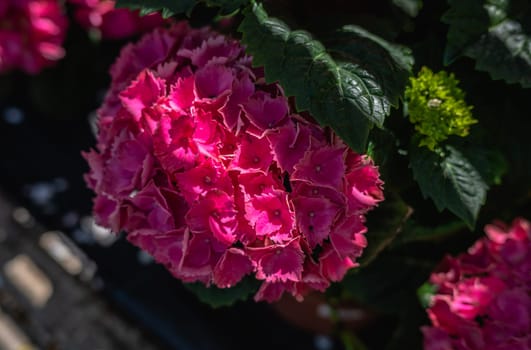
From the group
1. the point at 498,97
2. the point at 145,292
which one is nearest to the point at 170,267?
the point at 498,97

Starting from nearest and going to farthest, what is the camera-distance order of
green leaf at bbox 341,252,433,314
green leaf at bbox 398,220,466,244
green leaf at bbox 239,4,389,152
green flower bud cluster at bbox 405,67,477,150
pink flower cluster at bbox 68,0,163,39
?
1. green leaf at bbox 239,4,389,152
2. green flower bud cluster at bbox 405,67,477,150
3. green leaf at bbox 398,220,466,244
4. green leaf at bbox 341,252,433,314
5. pink flower cluster at bbox 68,0,163,39

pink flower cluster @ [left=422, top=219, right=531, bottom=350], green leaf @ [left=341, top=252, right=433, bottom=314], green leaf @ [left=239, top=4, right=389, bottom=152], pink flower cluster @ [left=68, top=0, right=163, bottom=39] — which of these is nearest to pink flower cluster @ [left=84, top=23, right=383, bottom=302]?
green leaf @ [left=239, top=4, right=389, bottom=152]

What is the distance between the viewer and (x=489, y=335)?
101 centimetres

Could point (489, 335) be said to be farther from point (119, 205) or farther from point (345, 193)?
point (119, 205)

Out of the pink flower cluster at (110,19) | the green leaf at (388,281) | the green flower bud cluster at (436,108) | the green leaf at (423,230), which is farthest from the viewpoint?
the pink flower cluster at (110,19)

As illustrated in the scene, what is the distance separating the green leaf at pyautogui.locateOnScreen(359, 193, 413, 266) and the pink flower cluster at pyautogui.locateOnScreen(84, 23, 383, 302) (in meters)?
0.09

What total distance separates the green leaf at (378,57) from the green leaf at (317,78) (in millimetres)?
13

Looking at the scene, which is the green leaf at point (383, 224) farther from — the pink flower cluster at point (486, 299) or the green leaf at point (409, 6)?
the green leaf at point (409, 6)

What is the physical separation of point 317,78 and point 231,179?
0.17 metres

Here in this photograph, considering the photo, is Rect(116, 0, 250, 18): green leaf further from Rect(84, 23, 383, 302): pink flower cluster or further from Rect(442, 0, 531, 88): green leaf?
Rect(442, 0, 531, 88): green leaf

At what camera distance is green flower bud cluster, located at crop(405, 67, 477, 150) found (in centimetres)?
97

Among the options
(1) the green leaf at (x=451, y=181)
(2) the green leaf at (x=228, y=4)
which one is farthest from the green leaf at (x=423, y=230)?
(2) the green leaf at (x=228, y=4)

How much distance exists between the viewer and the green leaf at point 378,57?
0.91m

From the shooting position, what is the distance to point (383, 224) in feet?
3.42
